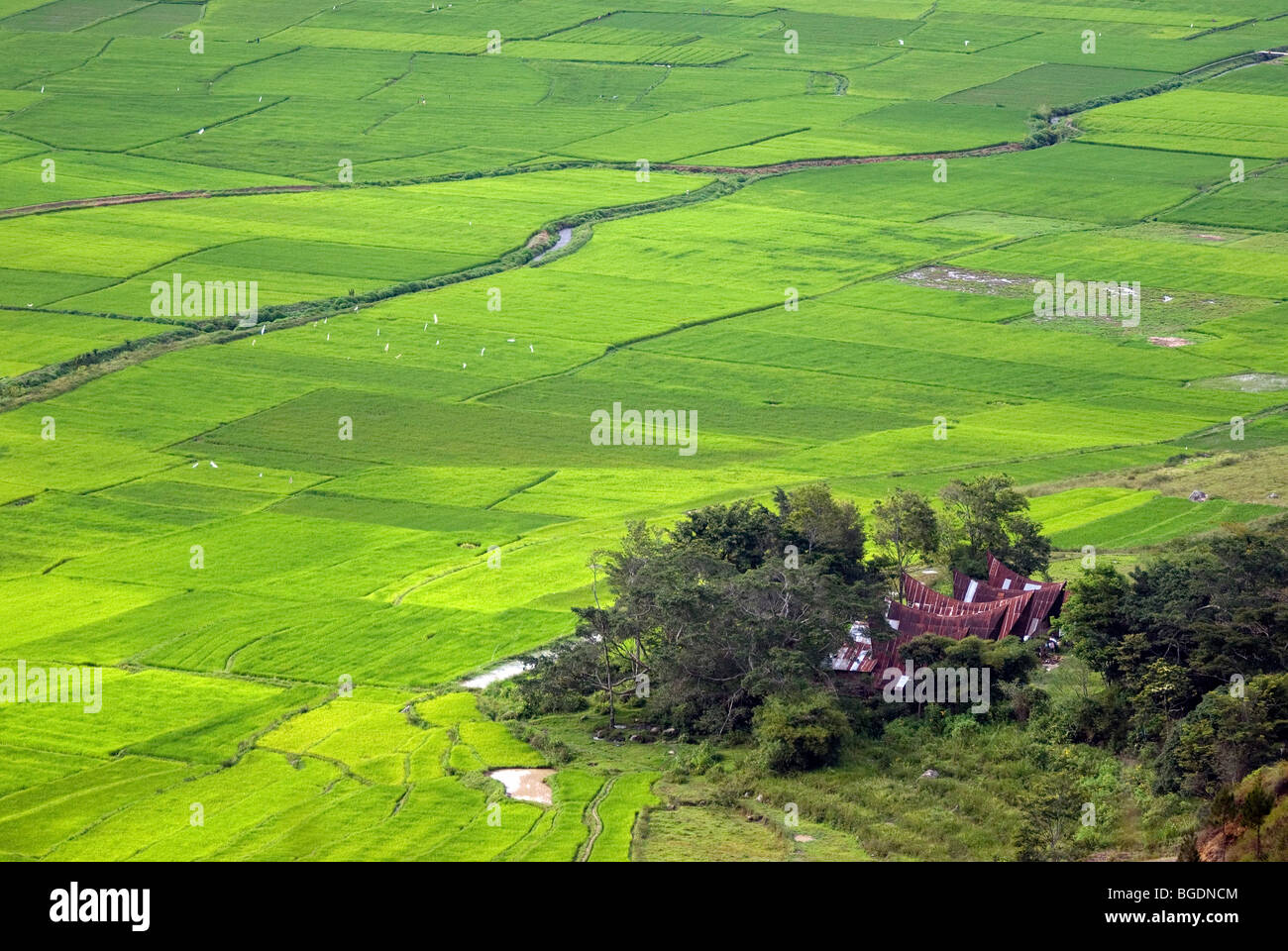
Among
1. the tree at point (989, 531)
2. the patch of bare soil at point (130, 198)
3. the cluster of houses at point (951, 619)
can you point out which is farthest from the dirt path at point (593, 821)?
the patch of bare soil at point (130, 198)

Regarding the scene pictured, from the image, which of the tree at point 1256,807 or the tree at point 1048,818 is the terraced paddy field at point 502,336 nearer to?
the tree at point 1048,818

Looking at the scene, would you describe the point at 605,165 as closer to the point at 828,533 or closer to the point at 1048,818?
the point at 828,533

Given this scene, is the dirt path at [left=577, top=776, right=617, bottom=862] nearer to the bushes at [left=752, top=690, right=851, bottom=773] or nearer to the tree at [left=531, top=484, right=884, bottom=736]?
the bushes at [left=752, top=690, right=851, bottom=773]

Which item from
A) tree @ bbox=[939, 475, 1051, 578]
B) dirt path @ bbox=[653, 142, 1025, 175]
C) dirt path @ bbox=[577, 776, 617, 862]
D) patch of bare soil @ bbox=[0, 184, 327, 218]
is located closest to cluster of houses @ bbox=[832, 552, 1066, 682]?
tree @ bbox=[939, 475, 1051, 578]

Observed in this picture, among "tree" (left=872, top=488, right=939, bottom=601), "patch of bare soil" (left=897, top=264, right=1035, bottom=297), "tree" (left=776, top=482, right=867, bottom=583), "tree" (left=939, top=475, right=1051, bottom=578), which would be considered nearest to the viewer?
"tree" (left=776, top=482, right=867, bottom=583)
